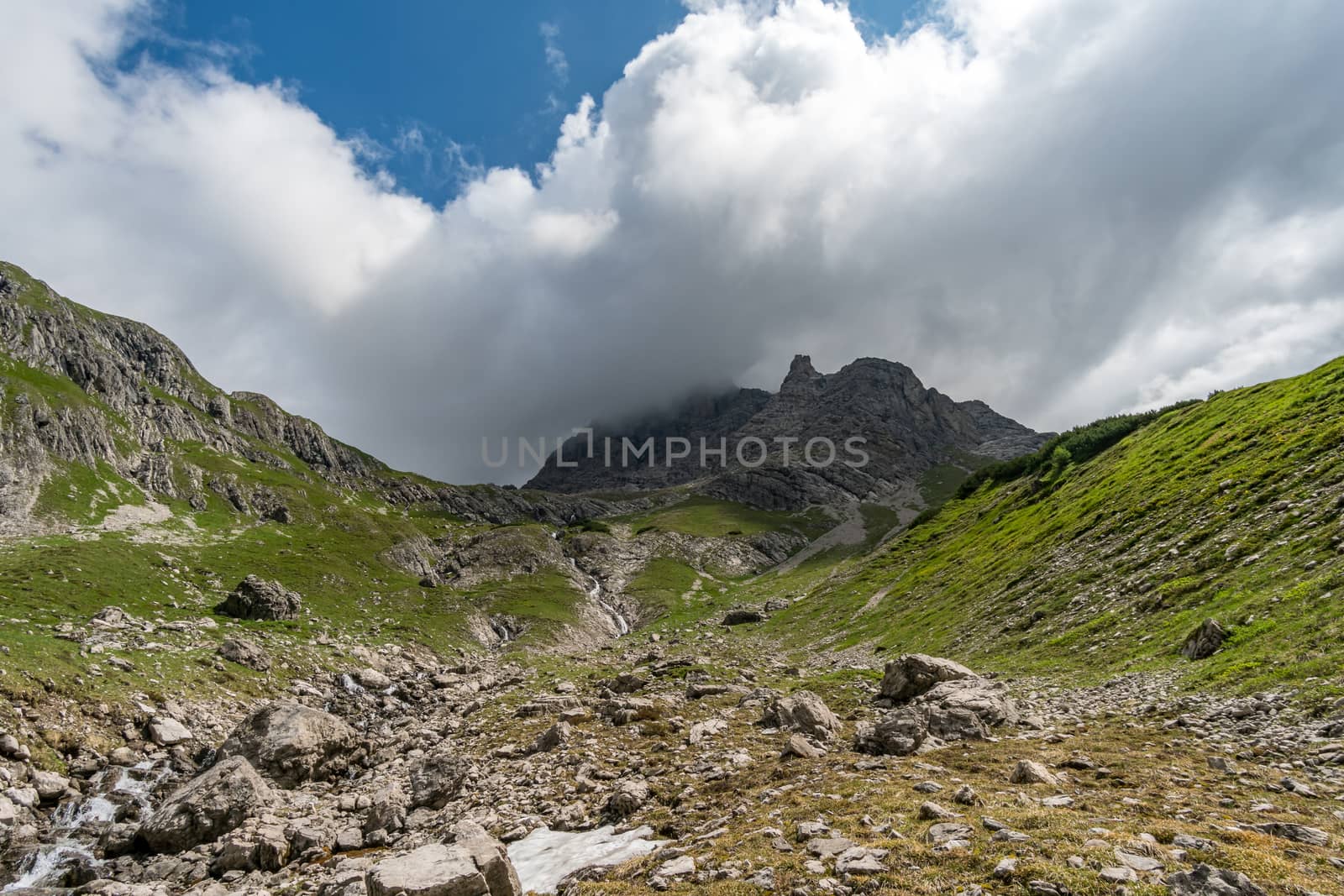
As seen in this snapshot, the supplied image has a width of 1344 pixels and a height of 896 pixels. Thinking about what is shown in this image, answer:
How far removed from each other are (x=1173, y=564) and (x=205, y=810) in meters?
50.3

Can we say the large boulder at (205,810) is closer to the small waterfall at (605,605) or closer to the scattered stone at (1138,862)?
the scattered stone at (1138,862)

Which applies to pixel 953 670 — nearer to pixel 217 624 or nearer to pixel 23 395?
pixel 217 624

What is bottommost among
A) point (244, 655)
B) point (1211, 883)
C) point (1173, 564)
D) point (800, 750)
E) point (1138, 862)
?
point (800, 750)

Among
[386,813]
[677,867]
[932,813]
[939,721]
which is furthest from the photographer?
[386,813]

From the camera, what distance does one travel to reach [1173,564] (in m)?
35.4

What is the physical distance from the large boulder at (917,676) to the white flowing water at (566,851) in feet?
59.1

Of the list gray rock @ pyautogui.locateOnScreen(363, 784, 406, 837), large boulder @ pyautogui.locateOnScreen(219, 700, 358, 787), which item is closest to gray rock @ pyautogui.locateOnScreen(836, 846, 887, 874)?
gray rock @ pyautogui.locateOnScreen(363, 784, 406, 837)

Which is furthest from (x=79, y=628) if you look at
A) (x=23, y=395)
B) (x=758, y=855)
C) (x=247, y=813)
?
(x=23, y=395)

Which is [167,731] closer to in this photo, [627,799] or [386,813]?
[386,813]

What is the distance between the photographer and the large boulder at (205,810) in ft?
73.3

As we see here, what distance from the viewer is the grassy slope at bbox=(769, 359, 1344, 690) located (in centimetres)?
2402

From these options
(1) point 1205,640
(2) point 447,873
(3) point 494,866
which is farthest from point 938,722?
(2) point 447,873

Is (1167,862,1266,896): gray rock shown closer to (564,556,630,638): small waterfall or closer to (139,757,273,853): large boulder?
(139,757,273,853): large boulder

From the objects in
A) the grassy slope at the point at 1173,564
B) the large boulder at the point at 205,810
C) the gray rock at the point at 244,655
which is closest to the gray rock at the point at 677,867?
the large boulder at the point at 205,810
